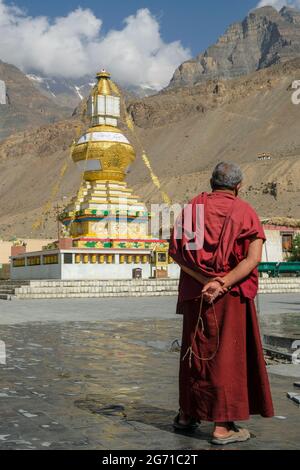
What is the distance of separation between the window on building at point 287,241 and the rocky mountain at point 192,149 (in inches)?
1289

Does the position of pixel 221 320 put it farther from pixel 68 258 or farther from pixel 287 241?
pixel 287 241

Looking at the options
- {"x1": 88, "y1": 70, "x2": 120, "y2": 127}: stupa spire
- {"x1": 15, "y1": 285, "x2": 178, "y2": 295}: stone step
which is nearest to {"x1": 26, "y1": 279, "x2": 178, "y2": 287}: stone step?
{"x1": 15, "y1": 285, "x2": 178, "y2": 295}: stone step

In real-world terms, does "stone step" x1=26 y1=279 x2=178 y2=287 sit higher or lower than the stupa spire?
lower

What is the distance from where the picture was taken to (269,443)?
179 inches

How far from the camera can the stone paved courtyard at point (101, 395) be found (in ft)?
15.1

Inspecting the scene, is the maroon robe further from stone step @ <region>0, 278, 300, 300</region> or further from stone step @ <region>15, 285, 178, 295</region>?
stone step @ <region>15, 285, 178, 295</region>

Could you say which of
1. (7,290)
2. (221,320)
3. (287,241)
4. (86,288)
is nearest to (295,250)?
(287,241)

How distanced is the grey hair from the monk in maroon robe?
0.12 meters

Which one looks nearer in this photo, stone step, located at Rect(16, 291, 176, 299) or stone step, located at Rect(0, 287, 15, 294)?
stone step, located at Rect(16, 291, 176, 299)

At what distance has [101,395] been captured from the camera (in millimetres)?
6184

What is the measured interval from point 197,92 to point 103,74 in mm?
105109

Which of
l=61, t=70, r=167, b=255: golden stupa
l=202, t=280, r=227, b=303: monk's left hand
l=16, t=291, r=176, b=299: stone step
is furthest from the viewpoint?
l=61, t=70, r=167, b=255: golden stupa

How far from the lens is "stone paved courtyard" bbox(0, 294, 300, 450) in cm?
461
